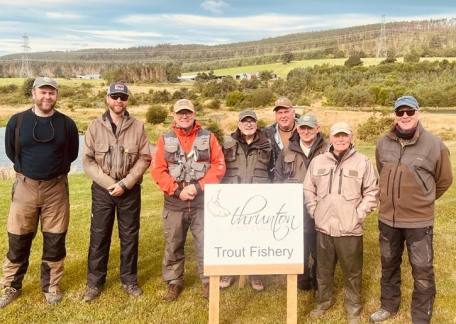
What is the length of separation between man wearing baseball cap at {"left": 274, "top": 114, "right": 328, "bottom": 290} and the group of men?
13 millimetres

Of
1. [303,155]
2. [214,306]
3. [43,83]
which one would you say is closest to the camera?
[214,306]

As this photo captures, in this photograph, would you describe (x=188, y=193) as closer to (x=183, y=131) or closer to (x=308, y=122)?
(x=183, y=131)

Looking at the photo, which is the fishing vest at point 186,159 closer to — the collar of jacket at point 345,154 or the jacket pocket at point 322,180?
the jacket pocket at point 322,180

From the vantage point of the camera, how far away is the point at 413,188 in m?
4.86

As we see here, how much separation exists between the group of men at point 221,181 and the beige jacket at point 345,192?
11mm

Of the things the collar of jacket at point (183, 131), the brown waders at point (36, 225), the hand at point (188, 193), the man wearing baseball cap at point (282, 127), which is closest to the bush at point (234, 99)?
the man wearing baseball cap at point (282, 127)

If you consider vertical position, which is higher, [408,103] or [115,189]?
[408,103]

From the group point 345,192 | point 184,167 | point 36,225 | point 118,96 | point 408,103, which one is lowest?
point 36,225

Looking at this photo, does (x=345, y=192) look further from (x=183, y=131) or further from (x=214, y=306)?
(x=183, y=131)

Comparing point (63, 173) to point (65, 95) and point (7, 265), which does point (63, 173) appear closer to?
point (7, 265)

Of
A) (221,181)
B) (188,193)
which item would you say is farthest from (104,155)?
(221,181)

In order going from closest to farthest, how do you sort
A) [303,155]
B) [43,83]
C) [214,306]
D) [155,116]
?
[214,306], [43,83], [303,155], [155,116]

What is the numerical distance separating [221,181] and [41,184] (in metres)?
2.16

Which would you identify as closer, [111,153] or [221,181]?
[111,153]
